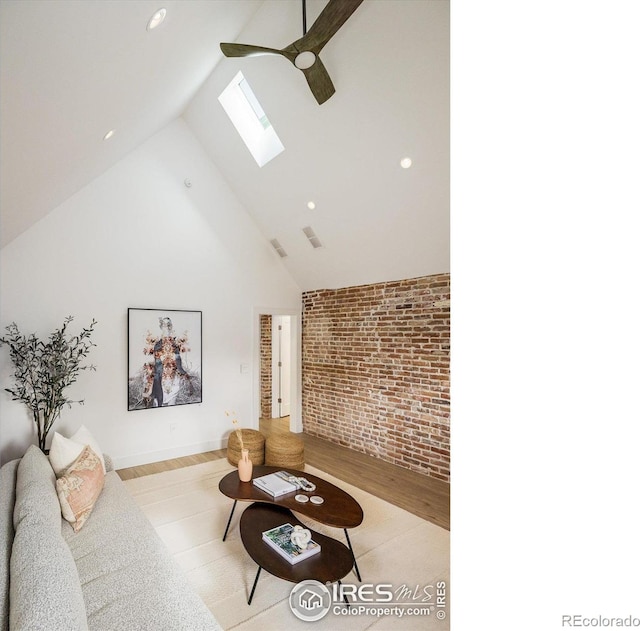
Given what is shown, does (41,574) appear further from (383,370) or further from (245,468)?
(383,370)

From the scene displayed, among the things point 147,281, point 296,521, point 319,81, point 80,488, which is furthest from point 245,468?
point 319,81

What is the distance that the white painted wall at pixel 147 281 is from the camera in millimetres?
3771

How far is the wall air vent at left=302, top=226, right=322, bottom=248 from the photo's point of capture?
455cm

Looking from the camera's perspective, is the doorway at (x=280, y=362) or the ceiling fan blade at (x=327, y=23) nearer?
the ceiling fan blade at (x=327, y=23)

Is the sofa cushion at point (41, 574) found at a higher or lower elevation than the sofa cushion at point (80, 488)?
higher

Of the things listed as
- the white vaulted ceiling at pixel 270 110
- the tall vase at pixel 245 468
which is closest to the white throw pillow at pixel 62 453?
the tall vase at pixel 245 468

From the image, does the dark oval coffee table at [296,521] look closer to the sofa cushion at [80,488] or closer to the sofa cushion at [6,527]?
the sofa cushion at [80,488]

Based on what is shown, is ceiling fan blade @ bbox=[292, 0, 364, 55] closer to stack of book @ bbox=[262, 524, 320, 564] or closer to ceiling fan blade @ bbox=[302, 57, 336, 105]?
ceiling fan blade @ bbox=[302, 57, 336, 105]

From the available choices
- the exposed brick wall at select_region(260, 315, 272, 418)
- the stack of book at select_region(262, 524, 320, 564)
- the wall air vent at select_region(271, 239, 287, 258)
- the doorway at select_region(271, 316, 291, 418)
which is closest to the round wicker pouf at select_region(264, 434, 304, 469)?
the stack of book at select_region(262, 524, 320, 564)

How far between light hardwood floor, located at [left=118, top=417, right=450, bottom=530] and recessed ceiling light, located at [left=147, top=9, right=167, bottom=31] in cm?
369
